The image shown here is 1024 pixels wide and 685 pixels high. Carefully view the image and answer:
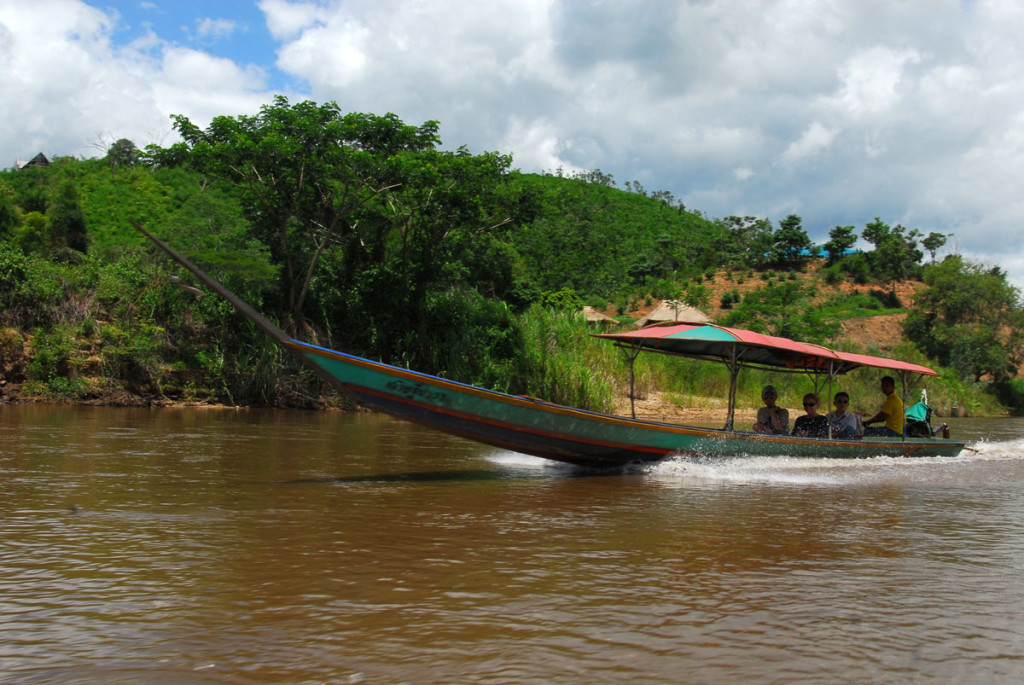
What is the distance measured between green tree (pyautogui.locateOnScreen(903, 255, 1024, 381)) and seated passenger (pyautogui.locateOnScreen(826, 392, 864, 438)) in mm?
28806

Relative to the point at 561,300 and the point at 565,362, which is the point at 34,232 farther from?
the point at 565,362

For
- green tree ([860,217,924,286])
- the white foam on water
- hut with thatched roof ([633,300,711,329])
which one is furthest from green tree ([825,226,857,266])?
the white foam on water

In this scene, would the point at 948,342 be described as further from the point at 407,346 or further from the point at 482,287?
the point at 407,346

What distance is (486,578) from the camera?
396cm

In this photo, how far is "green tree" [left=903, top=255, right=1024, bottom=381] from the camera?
3469 centimetres

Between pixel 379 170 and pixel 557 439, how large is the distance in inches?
417

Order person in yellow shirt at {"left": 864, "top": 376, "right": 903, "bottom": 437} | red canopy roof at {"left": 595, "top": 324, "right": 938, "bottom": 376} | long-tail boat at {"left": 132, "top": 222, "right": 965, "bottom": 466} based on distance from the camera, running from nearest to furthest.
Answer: long-tail boat at {"left": 132, "top": 222, "right": 965, "bottom": 466} → red canopy roof at {"left": 595, "top": 324, "right": 938, "bottom": 376} → person in yellow shirt at {"left": 864, "top": 376, "right": 903, "bottom": 437}

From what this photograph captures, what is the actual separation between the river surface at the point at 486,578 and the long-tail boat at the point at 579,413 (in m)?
0.59

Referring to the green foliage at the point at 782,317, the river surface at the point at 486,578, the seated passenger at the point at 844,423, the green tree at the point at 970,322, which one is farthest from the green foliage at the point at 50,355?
the green tree at the point at 970,322

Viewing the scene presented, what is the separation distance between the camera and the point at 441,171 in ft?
58.8

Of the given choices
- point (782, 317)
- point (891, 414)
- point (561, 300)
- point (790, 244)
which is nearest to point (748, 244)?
point (790, 244)

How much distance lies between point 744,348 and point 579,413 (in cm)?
320

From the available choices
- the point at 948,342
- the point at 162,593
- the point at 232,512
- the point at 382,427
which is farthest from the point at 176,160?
the point at 948,342

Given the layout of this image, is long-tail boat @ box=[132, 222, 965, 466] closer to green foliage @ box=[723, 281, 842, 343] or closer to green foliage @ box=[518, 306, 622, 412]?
green foliage @ box=[518, 306, 622, 412]
